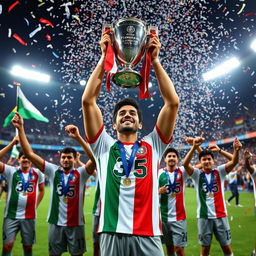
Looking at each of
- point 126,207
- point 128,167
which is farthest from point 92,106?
point 126,207

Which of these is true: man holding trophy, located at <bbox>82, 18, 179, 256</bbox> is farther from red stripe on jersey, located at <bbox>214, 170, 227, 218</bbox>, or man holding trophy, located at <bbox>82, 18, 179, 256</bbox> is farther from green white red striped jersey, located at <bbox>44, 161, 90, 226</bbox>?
red stripe on jersey, located at <bbox>214, 170, 227, 218</bbox>

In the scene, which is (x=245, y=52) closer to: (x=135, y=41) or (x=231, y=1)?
(x=231, y=1)

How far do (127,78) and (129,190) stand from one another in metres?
0.97

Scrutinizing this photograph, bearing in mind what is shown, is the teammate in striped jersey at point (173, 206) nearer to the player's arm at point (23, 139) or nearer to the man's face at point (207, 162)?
the man's face at point (207, 162)

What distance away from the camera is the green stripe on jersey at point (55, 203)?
3683 mm

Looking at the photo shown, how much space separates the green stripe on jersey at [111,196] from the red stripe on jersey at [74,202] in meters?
1.93

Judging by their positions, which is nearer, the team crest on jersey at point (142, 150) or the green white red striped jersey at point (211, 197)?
the team crest on jersey at point (142, 150)

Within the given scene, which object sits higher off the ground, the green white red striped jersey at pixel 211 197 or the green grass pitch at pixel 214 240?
the green white red striped jersey at pixel 211 197

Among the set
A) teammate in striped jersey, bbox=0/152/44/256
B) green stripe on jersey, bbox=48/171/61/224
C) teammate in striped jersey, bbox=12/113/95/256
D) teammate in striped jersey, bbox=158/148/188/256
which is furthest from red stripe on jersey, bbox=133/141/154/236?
teammate in striped jersey, bbox=0/152/44/256

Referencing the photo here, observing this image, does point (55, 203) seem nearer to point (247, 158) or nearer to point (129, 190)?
point (129, 190)

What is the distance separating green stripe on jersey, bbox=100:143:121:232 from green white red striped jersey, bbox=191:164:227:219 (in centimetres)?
292

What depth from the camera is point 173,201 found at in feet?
14.8

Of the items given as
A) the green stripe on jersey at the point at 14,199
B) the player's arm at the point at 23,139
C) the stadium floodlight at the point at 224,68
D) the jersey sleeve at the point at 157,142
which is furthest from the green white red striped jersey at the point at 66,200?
the stadium floodlight at the point at 224,68

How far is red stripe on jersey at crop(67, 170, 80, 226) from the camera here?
3656mm
